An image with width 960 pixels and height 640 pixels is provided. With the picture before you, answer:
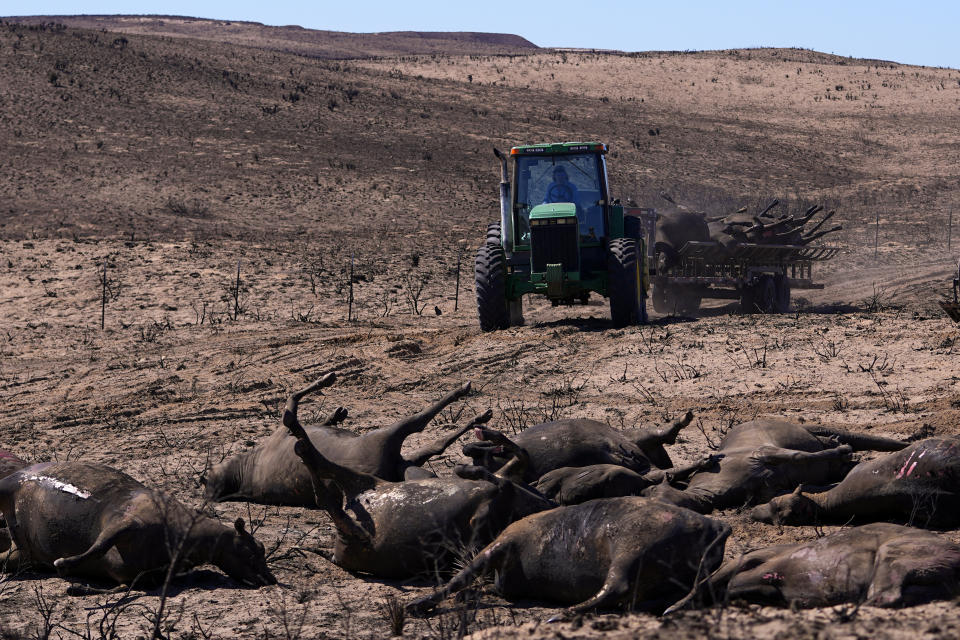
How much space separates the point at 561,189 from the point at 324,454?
9.06 m

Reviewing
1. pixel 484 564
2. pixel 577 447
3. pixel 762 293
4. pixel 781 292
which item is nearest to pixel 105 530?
pixel 484 564

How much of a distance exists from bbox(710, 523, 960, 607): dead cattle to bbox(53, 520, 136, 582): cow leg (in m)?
3.24

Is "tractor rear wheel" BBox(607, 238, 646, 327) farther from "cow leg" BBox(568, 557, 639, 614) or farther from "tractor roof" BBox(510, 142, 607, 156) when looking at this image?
"cow leg" BBox(568, 557, 639, 614)

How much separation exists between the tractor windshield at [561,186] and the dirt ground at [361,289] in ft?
5.89

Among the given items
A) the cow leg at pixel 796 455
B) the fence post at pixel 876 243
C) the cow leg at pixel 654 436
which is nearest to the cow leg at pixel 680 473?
the cow leg at pixel 796 455

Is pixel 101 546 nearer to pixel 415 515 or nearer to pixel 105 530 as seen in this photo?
pixel 105 530

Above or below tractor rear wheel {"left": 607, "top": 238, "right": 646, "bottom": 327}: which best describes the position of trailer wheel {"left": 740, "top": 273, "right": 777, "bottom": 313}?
below

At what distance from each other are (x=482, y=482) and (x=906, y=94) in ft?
182

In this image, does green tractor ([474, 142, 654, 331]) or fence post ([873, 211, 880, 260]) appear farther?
fence post ([873, 211, 880, 260])

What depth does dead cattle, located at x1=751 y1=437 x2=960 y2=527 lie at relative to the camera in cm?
626

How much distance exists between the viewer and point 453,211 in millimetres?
31266

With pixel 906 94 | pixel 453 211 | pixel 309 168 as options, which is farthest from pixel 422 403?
pixel 906 94

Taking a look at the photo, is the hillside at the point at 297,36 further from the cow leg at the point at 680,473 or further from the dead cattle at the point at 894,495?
the dead cattle at the point at 894,495

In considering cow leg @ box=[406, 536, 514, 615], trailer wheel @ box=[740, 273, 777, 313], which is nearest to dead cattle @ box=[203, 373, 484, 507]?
cow leg @ box=[406, 536, 514, 615]
